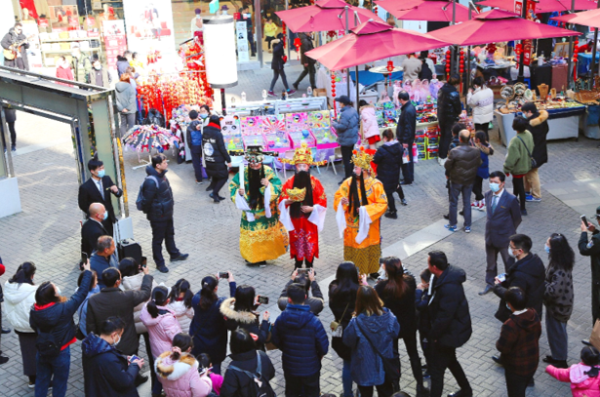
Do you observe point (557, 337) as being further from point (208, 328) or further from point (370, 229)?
point (208, 328)

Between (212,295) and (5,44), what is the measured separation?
16.3 metres

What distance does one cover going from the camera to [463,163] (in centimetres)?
1077

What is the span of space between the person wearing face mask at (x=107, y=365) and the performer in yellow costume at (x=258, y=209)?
4266 millimetres

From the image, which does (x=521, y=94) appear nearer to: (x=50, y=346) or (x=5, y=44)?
(x=50, y=346)

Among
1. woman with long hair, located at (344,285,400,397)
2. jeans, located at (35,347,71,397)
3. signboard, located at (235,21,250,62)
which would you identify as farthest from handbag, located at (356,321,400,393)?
signboard, located at (235,21,250,62)

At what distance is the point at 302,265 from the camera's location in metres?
10.2

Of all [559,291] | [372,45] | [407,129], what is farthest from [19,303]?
[372,45]

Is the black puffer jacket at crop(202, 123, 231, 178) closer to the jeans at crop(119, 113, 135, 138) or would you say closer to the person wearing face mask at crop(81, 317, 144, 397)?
the jeans at crop(119, 113, 135, 138)

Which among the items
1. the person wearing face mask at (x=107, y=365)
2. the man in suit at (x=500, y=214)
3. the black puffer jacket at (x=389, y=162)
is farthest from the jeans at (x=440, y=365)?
the black puffer jacket at (x=389, y=162)

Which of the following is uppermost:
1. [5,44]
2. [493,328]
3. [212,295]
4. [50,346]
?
[5,44]

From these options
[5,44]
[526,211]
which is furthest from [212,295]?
[5,44]

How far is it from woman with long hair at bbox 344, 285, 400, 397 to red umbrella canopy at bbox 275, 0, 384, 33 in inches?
463

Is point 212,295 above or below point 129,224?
above

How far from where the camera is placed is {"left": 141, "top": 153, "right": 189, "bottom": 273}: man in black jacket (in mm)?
9891
